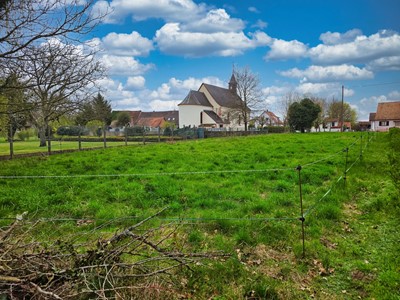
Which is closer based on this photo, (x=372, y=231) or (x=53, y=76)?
(x=372, y=231)

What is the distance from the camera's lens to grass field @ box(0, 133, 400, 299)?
3.76 meters

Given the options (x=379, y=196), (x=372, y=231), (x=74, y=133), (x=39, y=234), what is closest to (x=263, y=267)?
(x=372, y=231)

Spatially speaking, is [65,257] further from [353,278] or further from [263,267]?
[353,278]

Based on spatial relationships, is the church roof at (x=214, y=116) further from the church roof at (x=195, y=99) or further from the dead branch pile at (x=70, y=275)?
the dead branch pile at (x=70, y=275)

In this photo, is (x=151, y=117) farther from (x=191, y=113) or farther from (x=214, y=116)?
(x=214, y=116)

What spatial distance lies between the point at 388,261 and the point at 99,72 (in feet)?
42.9

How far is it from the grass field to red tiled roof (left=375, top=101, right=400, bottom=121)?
6354cm

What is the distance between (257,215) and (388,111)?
72.3 meters

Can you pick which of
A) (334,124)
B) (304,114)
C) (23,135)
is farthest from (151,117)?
(23,135)

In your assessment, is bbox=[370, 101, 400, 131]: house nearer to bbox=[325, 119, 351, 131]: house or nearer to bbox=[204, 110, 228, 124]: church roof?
bbox=[325, 119, 351, 131]: house

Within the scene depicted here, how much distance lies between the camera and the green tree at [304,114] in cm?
4973

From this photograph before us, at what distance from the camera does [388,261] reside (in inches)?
164

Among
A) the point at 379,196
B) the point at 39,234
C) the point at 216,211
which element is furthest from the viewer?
the point at 379,196

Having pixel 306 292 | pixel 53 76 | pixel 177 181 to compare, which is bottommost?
pixel 306 292
